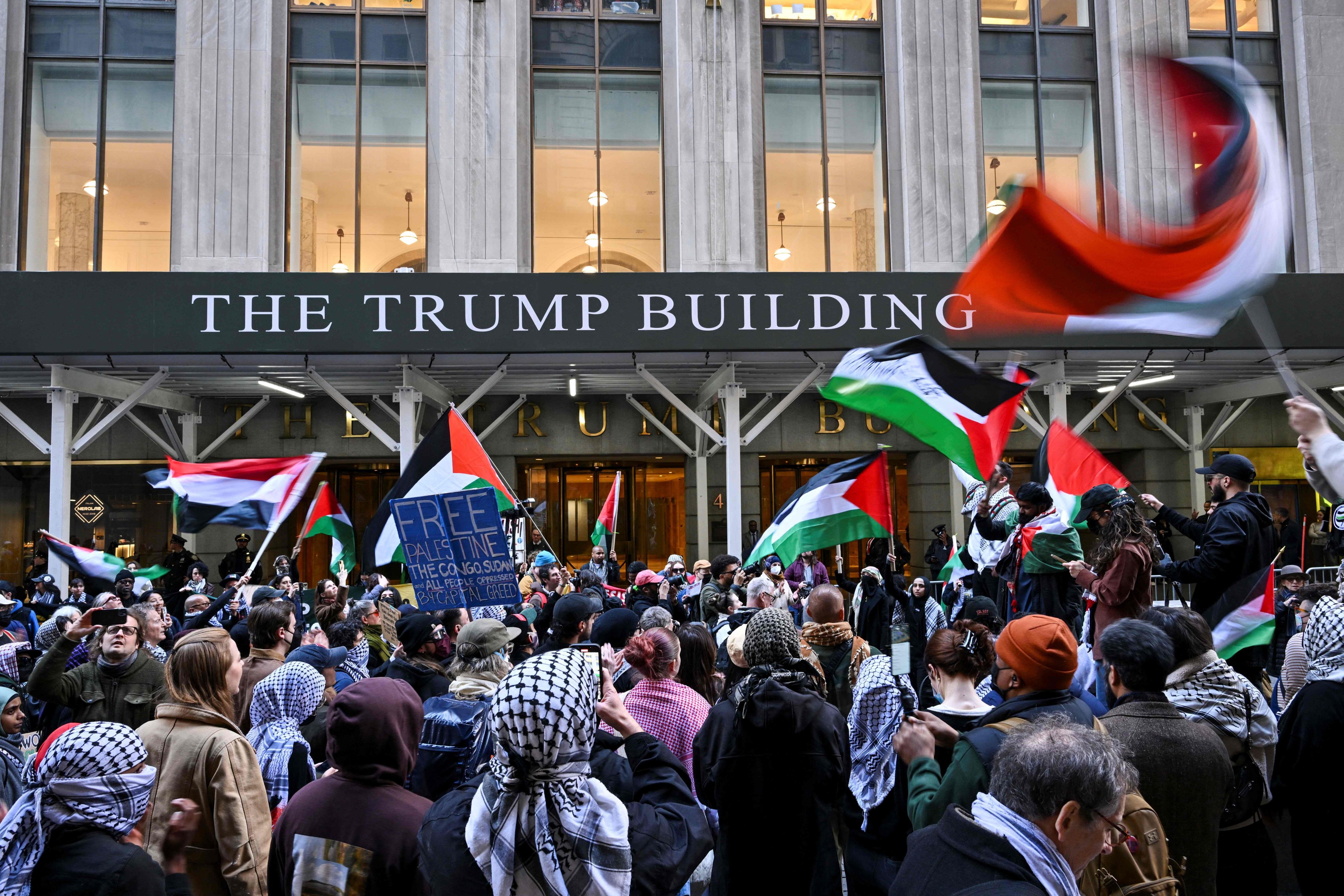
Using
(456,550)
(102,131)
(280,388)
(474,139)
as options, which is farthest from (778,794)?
(102,131)

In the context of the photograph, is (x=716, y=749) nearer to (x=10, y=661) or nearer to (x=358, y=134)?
(x=10, y=661)

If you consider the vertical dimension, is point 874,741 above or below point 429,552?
below

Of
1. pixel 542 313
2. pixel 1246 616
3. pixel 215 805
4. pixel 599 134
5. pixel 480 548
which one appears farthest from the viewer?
pixel 599 134

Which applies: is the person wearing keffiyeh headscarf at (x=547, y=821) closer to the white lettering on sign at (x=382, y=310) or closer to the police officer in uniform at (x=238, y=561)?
the white lettering on sign at (x=382, y=310)

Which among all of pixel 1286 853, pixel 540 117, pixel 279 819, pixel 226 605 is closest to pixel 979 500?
pixel 1286 853

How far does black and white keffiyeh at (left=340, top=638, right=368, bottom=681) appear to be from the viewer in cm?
564

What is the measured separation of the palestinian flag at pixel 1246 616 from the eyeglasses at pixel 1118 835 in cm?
329

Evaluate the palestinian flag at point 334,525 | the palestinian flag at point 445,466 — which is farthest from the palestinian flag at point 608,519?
the palestinian flag at point 445,466

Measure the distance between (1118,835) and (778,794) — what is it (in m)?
1.51

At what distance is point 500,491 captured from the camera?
33.0ft

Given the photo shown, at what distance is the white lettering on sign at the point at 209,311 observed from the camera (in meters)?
14.4

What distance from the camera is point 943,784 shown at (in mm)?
3016

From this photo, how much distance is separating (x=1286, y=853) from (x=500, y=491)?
722 cm

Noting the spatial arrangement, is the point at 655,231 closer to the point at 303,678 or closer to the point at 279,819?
the point at 303,678
